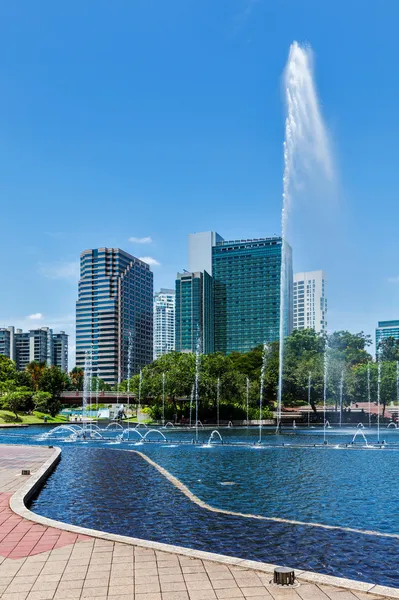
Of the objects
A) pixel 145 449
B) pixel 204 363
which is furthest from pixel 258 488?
pixel 204 363

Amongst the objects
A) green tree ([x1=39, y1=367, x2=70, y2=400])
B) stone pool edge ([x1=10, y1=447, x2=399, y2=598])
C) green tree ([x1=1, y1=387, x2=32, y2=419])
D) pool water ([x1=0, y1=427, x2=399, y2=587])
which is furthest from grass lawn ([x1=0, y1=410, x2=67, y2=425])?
stone pool edge ([x1=10, y1=447, x2=399, y2=598])

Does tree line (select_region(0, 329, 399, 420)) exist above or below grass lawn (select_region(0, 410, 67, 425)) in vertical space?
above

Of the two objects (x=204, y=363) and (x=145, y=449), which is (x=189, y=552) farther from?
(x=204, y=363)

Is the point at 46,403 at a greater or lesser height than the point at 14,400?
lesser

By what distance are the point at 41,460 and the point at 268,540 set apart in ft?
54.6

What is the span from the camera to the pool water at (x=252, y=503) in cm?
1305

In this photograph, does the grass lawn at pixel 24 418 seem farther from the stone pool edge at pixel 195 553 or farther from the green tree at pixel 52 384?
the stone pool edge at pixel 195 553

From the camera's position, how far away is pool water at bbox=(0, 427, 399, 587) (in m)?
13.0

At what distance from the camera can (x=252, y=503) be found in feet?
61.5

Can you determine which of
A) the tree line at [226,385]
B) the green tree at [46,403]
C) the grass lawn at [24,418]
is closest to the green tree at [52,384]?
the tree line at [226,385]

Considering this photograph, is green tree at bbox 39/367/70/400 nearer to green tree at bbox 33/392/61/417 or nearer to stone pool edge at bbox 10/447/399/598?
green tree at bbox 33/392/61/417

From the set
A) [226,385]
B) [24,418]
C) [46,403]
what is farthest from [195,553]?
[46,403]

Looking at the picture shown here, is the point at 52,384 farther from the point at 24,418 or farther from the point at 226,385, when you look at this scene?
the point at 226,385

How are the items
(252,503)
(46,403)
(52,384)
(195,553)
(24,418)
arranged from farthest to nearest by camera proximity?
1. (52,384)
2. (46,403)
3. (24,418)
4. (252,503)
5. (195,553)
